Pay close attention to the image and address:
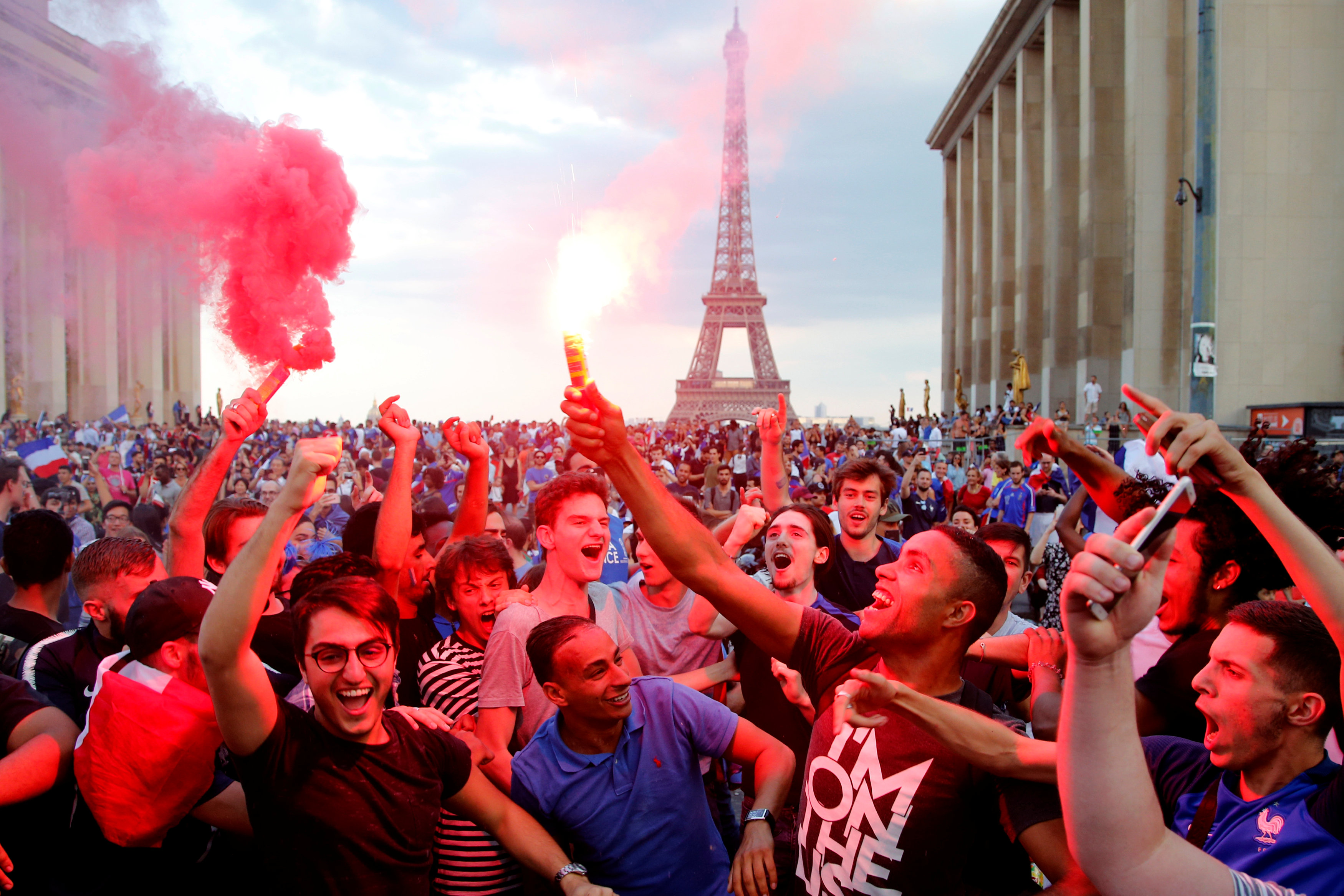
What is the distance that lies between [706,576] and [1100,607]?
1250 millimetres

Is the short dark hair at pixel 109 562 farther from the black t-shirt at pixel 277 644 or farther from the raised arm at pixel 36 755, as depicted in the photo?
the raised arm at pixel 36 755

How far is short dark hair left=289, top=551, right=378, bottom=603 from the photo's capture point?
3.31 metres

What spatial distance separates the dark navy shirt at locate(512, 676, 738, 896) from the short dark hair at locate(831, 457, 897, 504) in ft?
8.55

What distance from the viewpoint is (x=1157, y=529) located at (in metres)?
1.47

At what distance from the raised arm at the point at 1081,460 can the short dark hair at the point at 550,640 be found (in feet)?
4.89

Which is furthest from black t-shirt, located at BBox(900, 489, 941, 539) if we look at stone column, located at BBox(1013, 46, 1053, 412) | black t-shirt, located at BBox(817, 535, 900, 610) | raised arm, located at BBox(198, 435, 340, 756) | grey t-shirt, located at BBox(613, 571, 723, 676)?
stone column, located at BBox(1013, 46, 1053, 412)

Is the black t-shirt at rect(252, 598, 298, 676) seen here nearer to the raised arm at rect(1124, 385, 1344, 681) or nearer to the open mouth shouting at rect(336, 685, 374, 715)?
the open mouth shouting at rect(336, 685, 374, 715)

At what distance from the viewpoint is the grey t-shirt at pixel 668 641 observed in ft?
13.6

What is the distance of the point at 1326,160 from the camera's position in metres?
20.0

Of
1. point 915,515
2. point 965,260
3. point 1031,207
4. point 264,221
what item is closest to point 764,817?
point 264,221

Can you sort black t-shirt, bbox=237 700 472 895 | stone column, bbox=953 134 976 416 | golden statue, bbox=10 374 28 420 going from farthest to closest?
stone column, bbox=953 134 976 416 < golden statue, bbox=10 374 28 420 < black t-shirt, bbox=237 700 472 895

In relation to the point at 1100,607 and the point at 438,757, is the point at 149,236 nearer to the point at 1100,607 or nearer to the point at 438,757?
the point at 438,757

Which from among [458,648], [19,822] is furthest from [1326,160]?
[19,822]

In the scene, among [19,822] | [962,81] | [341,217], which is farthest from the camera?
[962,81]
